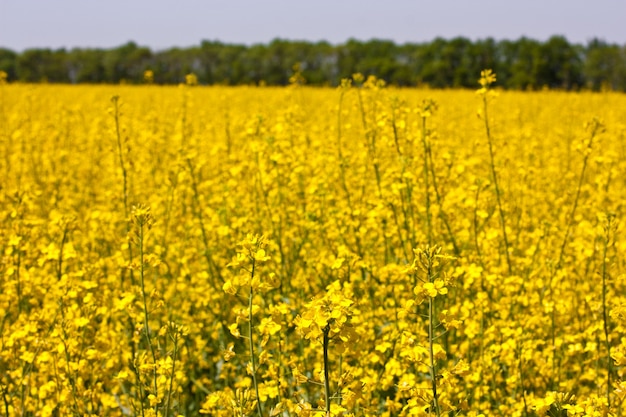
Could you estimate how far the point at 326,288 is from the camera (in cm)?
200

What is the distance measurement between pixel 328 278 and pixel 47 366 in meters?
1.51

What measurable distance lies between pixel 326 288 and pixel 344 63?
34350 mm

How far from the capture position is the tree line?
29312 mm

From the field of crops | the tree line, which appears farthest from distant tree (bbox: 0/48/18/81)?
the field of crops

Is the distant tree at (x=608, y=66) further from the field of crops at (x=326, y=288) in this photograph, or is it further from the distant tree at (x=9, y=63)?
the distant tree at (x=9, y=63)

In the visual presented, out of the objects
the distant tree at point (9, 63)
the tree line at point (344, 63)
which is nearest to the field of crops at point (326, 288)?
the tree line at point (344, 63)

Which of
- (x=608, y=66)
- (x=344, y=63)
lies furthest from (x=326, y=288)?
(x=344, y=63)

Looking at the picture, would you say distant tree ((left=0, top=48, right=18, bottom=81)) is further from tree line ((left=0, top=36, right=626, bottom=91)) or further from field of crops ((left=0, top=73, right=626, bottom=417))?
field of crops ((left=0, top=73, right=626, bottom=417))

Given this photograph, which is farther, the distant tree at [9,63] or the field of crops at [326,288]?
the distant tree at [9,63]

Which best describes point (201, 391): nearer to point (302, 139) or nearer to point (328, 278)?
point (328, 278)

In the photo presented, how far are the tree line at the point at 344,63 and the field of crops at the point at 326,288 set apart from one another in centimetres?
2170

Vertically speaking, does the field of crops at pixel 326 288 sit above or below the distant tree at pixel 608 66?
below

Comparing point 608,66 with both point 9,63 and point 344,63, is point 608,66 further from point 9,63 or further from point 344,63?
point 9,63

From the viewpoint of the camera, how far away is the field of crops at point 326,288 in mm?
2053
